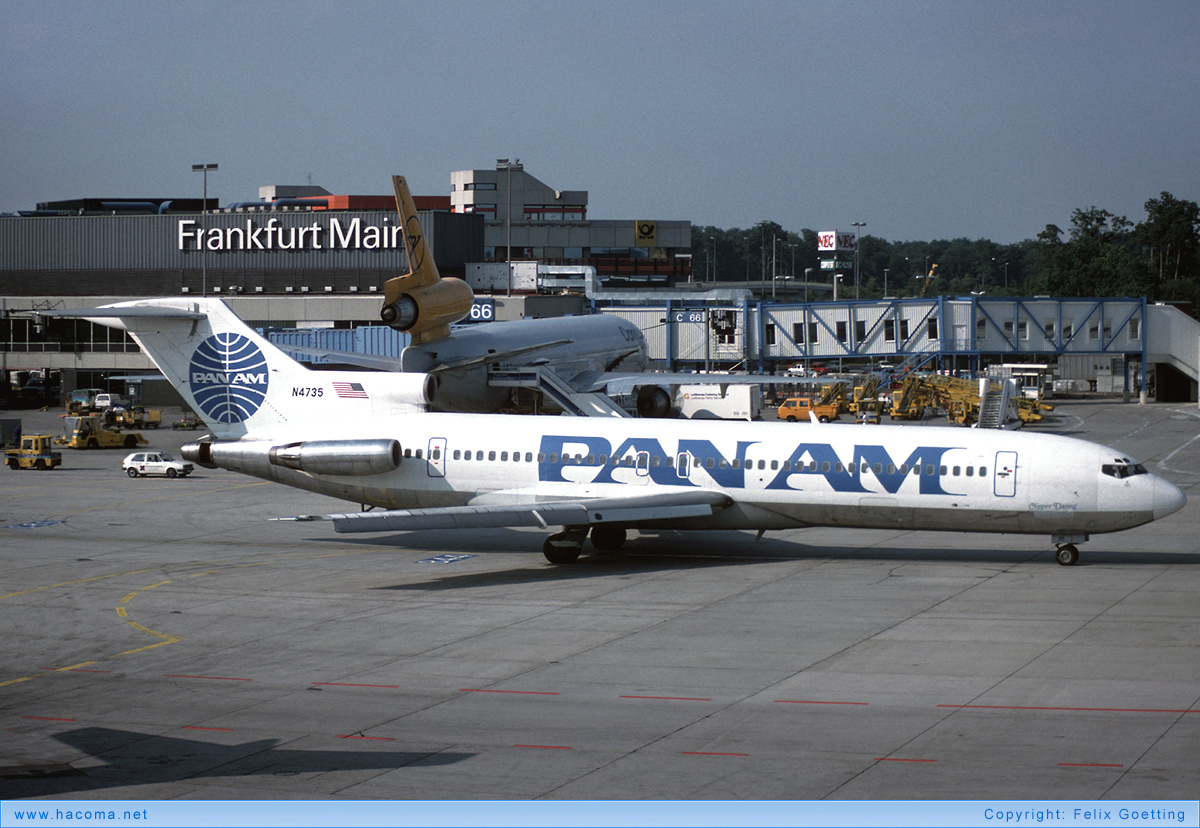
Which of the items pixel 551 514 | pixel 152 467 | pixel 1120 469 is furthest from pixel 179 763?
pixel 152 467

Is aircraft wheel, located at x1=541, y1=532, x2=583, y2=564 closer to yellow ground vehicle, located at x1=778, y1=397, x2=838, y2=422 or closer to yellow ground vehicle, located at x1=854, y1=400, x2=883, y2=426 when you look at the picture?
yellow ground vehicle, located at x1=778, y1=397, x2=838, y2=422

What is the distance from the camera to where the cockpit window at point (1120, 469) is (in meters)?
31.0

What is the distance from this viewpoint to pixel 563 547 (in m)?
33.6

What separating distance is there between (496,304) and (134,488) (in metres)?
52.3

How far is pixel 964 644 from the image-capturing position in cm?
2400

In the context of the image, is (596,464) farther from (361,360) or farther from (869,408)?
(869,408)

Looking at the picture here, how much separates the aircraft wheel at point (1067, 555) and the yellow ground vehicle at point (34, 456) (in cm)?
4638

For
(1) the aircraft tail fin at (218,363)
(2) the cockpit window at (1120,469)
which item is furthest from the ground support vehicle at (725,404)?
(2) the cockpit window at (1120,469)

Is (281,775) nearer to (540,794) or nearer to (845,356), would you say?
(540,794)

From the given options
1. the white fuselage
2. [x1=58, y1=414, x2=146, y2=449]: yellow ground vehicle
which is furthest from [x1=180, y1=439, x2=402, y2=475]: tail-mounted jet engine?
[x1=58, y1=414, x2=146, y2=449]: yellow ground vehicle

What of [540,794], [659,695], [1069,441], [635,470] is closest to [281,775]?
[540,794]

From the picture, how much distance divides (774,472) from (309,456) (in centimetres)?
1322

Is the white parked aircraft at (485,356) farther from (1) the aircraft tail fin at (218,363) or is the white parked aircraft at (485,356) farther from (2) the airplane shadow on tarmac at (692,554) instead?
(2) the airplane shadow on tarmac at (692,554)

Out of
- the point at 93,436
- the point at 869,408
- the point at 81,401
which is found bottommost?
the point at 93,436
